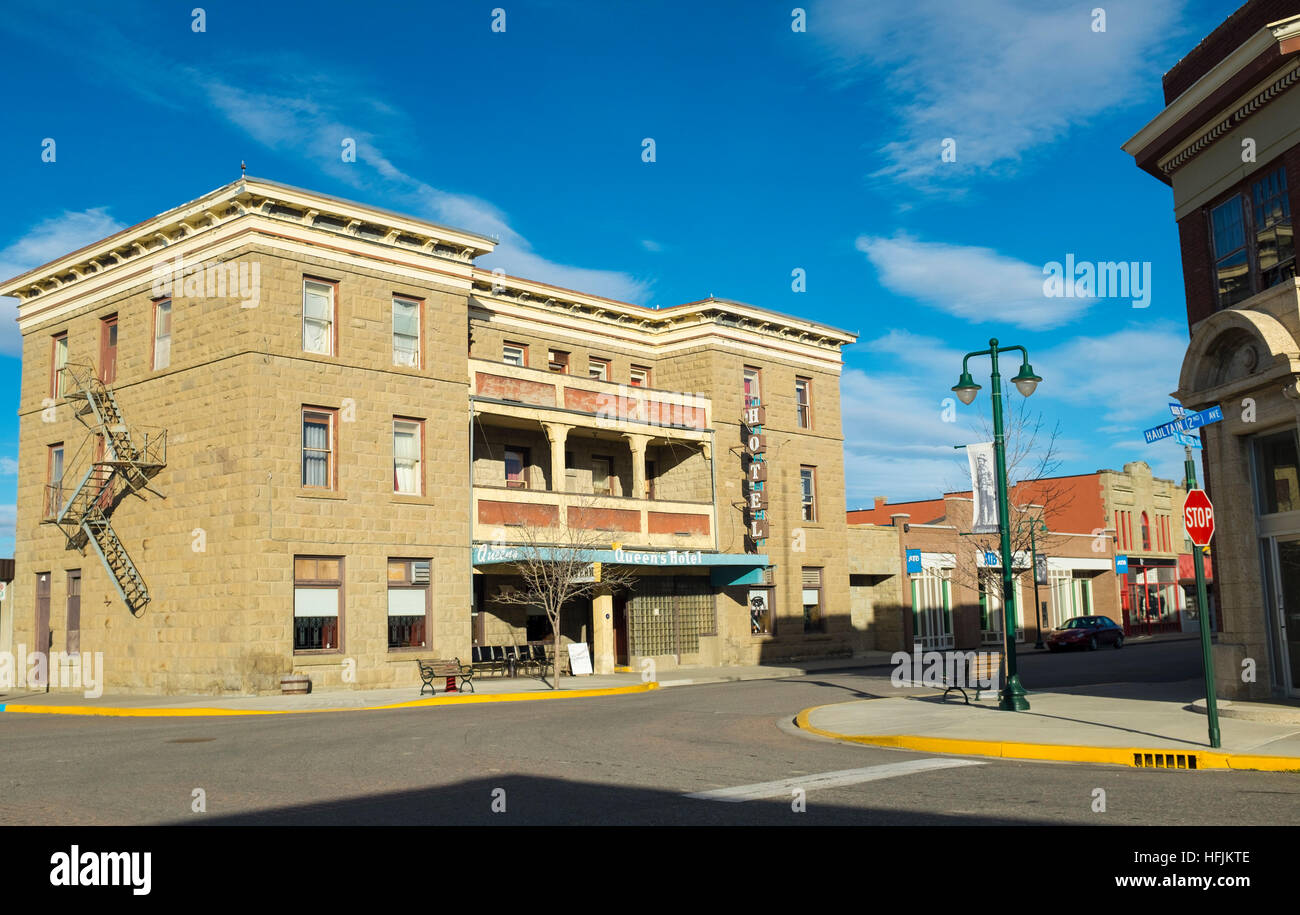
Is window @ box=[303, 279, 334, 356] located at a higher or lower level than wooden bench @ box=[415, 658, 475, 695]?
higher

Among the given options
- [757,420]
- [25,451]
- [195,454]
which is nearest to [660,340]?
[757,420]

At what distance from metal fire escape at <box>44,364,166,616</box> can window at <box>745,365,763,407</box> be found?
1988 centimetres

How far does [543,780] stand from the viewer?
1148 cm

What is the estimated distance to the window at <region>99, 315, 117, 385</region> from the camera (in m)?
Result: 31.1

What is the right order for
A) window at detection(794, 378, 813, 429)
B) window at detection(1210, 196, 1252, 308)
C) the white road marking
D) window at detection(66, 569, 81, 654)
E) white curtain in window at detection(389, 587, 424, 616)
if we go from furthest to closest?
window at detection(794, 378, 813, 429) → window at detection(66, 569, 81, 654) → white curtain in window at detection(389, 587, 424, 616) → window at detection(1210, 196, 1252, 308) → the white road marking

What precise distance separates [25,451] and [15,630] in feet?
17.4

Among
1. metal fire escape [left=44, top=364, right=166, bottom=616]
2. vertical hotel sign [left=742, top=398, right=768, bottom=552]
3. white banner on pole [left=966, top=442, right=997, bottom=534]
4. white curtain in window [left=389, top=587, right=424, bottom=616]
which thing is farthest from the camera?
vertical hotel sign [left=742, top=398, right=768, bottom=552]

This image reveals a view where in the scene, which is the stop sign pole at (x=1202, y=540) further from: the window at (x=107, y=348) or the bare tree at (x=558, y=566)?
the window at (x=107, y=348)

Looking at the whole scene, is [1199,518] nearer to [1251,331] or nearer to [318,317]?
[1251,331]

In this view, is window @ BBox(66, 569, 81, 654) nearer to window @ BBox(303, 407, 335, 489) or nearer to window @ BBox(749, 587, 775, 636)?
window @ BBox(303, 407, 335, 489)

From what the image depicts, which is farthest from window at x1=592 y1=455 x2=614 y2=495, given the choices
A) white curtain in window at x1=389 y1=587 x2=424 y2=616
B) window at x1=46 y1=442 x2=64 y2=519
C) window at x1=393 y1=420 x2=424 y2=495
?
window at x1=46 y1=442 x2=64 y2=519

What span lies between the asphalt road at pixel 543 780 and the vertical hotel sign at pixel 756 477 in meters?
19.1

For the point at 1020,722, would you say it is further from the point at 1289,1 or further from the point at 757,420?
the point at 757,420

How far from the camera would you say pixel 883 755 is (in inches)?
542
